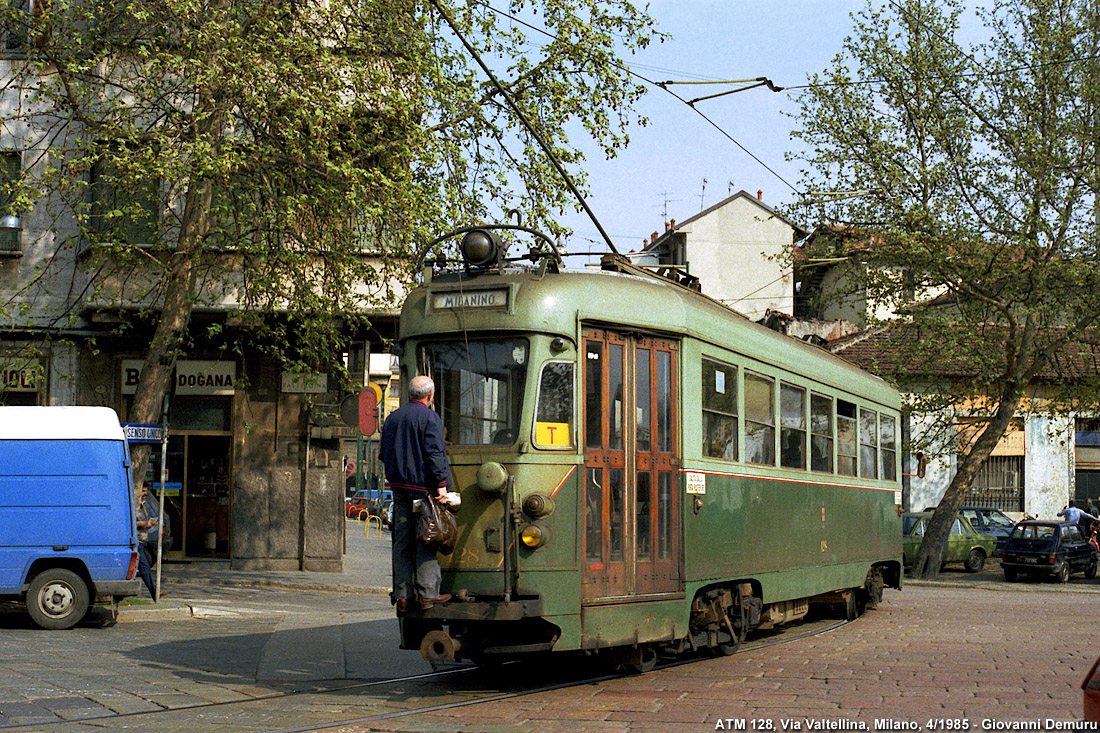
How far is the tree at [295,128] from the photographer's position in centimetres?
1420

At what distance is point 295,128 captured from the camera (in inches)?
559

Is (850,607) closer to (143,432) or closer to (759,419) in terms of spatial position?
(759,419)

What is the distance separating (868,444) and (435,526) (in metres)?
8.23

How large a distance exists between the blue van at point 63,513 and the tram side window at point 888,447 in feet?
30.2

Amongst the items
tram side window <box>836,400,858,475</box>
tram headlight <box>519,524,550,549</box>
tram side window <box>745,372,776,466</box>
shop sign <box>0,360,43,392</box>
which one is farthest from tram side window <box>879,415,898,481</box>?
shop sign <box>0,360,43,392</box>

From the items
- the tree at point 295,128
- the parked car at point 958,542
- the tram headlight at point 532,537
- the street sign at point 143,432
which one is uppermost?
the tree at point 295,128

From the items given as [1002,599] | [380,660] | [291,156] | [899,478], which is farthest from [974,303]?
[380,660]

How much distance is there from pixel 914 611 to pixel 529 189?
25.8 feet

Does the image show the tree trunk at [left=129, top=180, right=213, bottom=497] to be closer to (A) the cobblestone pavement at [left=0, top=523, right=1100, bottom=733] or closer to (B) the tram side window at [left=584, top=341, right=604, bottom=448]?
(A) the cobblestone pavement at [left=0, top=523, right=1100, bottom=733]

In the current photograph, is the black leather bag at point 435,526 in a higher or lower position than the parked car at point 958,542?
higher

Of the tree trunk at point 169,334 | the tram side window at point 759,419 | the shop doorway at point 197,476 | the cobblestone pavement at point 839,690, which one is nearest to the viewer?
the cobblestone pavement at point 839,690

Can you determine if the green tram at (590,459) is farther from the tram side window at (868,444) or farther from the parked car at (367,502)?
the parked car at (367,502)

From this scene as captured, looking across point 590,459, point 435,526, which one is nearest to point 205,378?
point 590,459

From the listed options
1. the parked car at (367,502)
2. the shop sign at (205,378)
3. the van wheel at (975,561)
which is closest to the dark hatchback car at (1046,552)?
the van wheel at (975,561)
